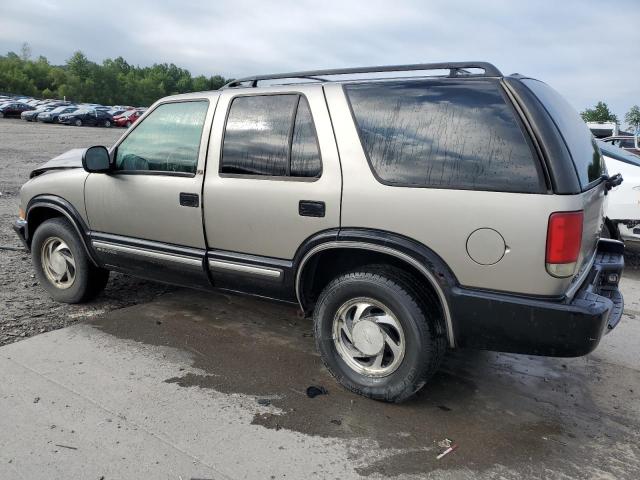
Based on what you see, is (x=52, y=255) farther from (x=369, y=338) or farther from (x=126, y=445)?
(x=369, y=338)

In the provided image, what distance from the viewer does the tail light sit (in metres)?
2.67

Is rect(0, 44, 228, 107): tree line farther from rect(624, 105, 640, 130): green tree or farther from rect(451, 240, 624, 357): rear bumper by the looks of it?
rect(451, 240, 624, 357): rear bumper

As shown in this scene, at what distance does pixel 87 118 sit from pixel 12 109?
294 inches

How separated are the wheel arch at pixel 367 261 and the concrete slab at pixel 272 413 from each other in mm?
580

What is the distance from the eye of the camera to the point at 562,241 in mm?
2684

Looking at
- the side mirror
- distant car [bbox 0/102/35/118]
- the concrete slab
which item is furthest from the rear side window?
distant car [bbox 0/102/35/118]

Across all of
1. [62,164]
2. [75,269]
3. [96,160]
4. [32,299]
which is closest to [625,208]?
[96,160]

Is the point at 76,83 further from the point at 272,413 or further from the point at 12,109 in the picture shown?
the point at 272,413

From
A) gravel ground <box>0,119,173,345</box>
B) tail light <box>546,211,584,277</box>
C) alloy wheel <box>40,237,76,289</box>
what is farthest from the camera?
alloy wheel <box>40,237,76,289</box>

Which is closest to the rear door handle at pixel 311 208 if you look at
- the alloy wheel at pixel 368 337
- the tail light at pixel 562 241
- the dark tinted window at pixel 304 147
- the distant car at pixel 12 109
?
the dark tinted window at pixel 304 147

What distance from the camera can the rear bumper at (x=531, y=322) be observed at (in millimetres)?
2748

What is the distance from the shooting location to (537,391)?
3.56 meters

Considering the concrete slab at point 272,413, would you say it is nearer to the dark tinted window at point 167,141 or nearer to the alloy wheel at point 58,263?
the alloy wheel at point 58,263

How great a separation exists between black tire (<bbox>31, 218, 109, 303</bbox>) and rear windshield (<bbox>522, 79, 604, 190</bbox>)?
12.1 feet
